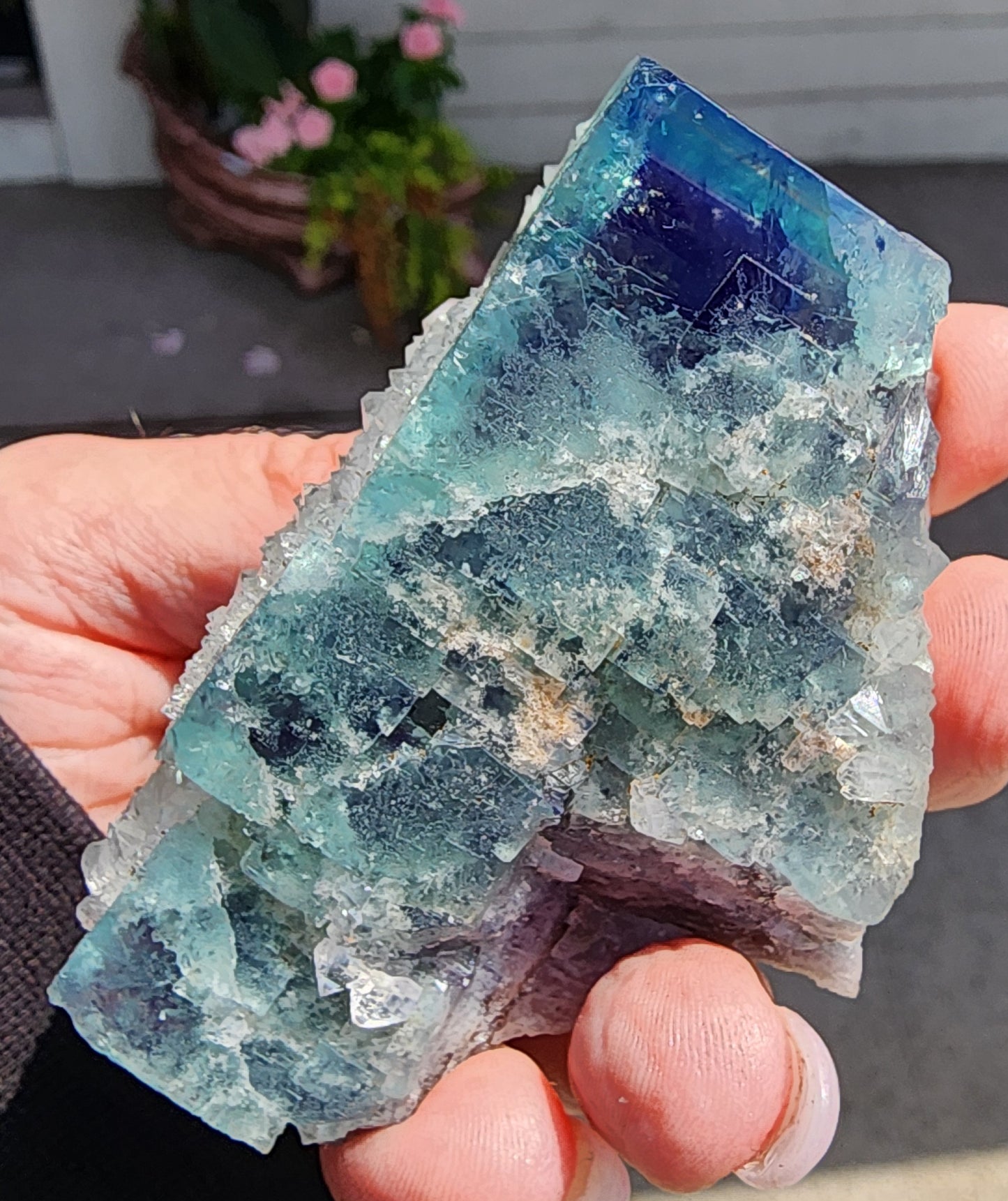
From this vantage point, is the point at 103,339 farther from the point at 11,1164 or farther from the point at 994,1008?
the point at 994,1008

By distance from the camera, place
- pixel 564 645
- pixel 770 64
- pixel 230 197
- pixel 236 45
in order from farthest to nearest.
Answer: pixel 770 64, pixel 230 197, pixel 236 45, pixel 564 645

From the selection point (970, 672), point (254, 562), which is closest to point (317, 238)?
point (254, 562)

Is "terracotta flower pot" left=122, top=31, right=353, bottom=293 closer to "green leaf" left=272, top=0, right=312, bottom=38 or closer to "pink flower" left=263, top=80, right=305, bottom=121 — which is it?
"pink flower" left=263, top=80, right=305, bottom=121

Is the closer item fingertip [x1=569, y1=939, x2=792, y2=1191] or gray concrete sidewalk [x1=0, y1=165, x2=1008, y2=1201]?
fingertip [x1=569, y1=939, x2=792, y2=1191]

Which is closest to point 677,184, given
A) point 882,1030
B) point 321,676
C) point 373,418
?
point 373,418

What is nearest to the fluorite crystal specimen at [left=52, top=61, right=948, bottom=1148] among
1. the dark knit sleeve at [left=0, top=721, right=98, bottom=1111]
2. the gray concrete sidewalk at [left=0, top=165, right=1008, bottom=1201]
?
the dark knit sleeve at [left=0, top=721, right=98, bottom=1111]

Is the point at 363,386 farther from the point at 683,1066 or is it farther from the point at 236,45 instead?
the point at 683,1066

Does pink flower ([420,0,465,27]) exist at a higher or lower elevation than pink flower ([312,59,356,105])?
higher

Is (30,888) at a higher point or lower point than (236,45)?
lower
